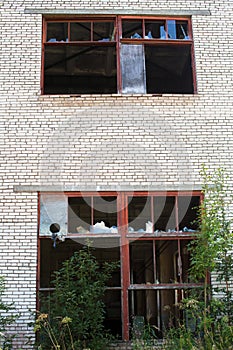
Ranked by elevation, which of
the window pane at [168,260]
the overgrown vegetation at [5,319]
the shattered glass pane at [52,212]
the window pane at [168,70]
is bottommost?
the overgrown vegetation at [5,319]

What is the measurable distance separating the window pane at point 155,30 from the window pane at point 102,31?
88 centimetres

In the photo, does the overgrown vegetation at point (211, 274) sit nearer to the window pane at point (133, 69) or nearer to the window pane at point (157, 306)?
the window pane at point (157, 306)

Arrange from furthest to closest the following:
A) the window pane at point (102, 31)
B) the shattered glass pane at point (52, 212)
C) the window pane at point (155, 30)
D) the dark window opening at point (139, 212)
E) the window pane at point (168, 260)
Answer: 1. the window pane at point (168, 260)
2. the window pane at point (102, 31)
3. the window pane at point (155, 30)
4. the dark window opening at point (139, 212)
5. the shattered glass pane at point (52, 212)

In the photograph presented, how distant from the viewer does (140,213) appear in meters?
13.3

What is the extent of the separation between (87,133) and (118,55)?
6.32 ft

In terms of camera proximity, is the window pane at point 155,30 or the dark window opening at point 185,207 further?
the window pane at point 155,30

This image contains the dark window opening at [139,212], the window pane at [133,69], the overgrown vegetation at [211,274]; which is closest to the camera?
the overgrown vegetation at [211,274]

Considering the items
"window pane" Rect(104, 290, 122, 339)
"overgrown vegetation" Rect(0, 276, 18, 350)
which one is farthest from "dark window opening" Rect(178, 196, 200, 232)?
"window pane" Rect(104, 290, 122, 339)

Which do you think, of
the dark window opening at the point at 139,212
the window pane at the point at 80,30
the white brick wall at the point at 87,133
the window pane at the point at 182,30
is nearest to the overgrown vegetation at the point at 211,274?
the white brick wall at the point at 87,133

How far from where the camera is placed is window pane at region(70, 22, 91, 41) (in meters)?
12.9

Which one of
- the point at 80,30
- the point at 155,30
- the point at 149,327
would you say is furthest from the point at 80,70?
the point at 149,327

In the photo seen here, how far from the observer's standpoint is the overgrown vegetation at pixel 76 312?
905 centimetres

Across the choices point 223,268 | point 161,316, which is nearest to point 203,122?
point 223,268

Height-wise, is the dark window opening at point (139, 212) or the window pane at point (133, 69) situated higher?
the window pane at point (133, 69)
